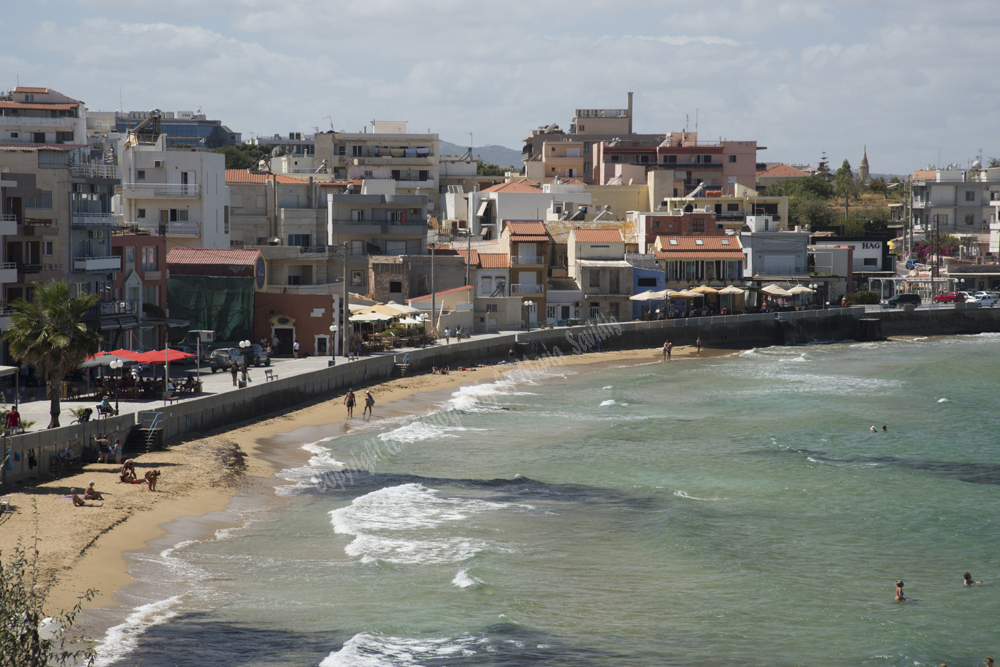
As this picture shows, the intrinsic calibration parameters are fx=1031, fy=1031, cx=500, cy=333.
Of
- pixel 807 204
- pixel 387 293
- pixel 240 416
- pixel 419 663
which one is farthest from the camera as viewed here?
pixel 807 204

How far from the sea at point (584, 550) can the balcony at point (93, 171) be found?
15640 millimetres

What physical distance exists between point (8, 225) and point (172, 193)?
25836mm

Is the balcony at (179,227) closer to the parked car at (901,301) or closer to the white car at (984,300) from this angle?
the parked car at (901,301)

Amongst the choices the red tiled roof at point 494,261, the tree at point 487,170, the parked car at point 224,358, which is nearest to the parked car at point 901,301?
the red tiled roof at point 494,261

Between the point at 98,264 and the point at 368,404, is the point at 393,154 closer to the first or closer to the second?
the point at 98,264

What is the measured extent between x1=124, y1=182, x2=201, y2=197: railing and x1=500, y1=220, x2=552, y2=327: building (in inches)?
827

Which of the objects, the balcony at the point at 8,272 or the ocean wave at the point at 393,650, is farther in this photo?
the balcony at the point at 8,272

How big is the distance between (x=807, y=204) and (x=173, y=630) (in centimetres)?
10757

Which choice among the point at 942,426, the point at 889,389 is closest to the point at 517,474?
the point at 942,426

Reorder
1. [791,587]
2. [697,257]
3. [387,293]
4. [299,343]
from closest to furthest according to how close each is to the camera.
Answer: [791,587] < [299,343] < [387,293] < [697,257]

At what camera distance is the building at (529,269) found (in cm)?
7050

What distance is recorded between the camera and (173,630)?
61.8 ft

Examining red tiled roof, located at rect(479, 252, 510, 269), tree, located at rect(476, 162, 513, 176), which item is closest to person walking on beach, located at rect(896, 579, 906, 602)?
red tiled roof, located at rect(479, 252, 510, 269)

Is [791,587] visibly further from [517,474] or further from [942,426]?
[942,426]
